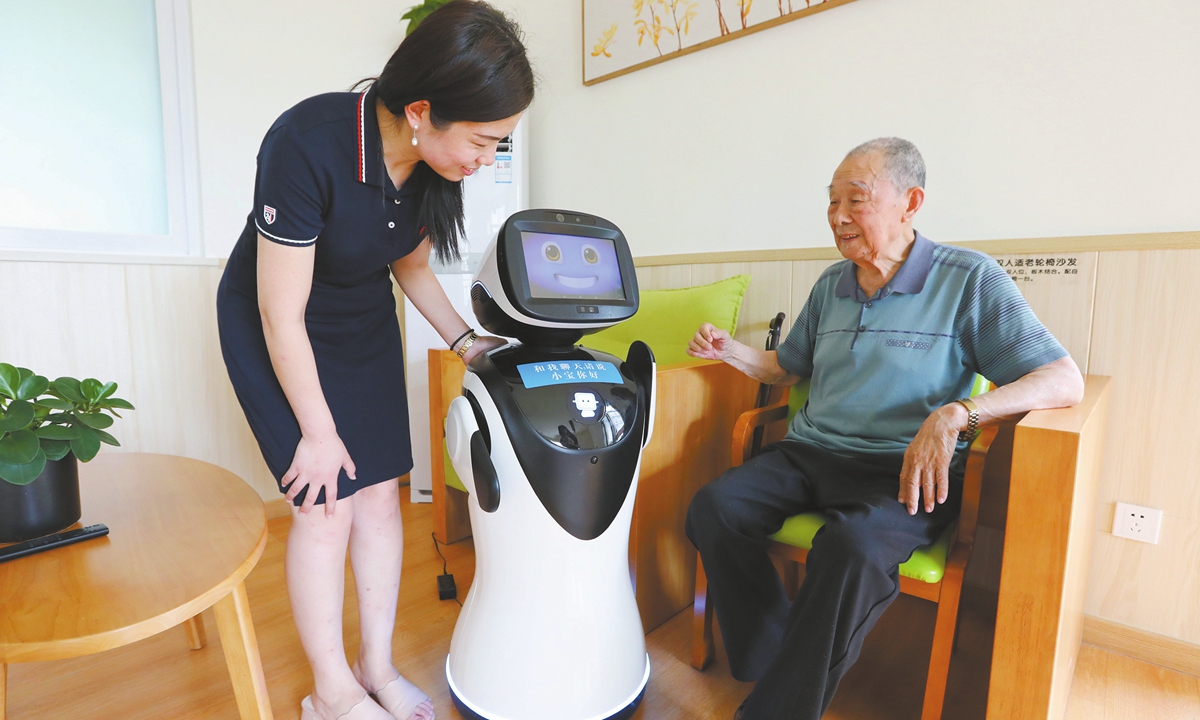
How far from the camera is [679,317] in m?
1.84

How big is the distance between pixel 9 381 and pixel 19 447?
0.13 meters

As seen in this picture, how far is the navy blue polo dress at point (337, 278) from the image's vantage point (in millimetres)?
859

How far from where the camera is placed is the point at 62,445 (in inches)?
33.0

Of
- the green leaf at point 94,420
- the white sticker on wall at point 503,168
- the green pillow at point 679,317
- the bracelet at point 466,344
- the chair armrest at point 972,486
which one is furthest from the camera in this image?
the white sticker on wall at point 503,168

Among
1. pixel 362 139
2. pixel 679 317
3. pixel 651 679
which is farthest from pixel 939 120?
pixel 651 679

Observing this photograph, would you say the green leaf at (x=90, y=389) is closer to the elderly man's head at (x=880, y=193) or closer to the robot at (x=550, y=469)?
the robot at (x=550, y=469)

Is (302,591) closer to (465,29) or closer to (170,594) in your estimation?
(170,594)

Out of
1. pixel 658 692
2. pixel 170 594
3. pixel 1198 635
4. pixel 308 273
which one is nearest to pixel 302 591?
pixel 170 594

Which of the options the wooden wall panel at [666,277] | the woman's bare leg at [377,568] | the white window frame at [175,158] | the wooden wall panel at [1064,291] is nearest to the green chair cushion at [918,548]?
the wooden wall panel at [1064,291]

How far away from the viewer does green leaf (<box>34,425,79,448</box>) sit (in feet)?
2.69

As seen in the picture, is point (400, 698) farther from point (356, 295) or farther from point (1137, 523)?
point (1137, 523)

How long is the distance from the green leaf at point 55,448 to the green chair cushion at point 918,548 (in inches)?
45.2

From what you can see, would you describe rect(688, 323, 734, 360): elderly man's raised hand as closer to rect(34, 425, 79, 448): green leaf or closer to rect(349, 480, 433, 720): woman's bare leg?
rect(349, 480, 433, 720): woman's bare leg

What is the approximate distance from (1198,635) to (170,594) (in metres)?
1.92
